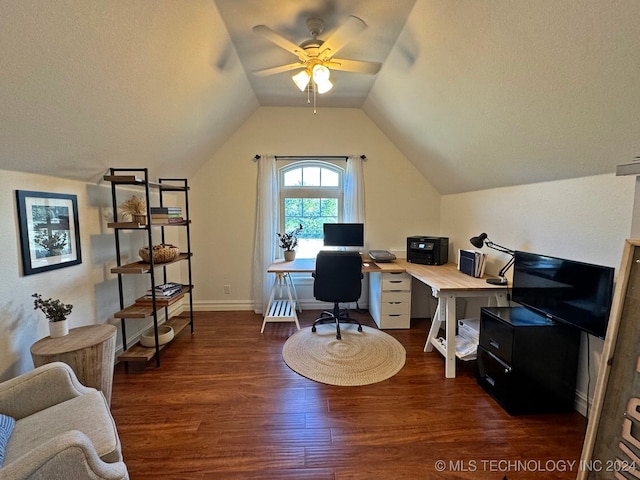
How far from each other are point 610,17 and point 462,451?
7.27 ft

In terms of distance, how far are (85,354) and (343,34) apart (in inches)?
99.1

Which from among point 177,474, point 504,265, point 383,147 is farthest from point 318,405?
point 383,147

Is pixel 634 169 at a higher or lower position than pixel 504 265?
higher

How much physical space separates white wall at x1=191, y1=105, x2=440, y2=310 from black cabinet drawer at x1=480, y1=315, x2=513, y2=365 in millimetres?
1842

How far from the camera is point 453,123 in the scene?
2.44 metres

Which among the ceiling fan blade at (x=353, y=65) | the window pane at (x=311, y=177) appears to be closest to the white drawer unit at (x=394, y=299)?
the window pane at (x=311, y=177)

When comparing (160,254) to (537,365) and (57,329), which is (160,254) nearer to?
(57,329)

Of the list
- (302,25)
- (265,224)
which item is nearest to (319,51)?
(302,25)

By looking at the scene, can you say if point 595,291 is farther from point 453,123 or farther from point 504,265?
point 453,123

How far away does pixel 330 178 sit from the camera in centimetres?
396

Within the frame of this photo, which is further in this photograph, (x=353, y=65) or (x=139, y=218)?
(x=139, y=218)

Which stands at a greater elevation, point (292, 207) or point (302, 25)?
point (302, 25)

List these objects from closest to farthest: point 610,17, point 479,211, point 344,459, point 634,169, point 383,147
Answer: point 610,17
point 634,169
point 344,459
point 479,211
point 383,147

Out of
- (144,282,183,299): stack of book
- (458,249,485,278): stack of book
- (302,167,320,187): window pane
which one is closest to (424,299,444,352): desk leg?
(458,249,485,278): stack of book
